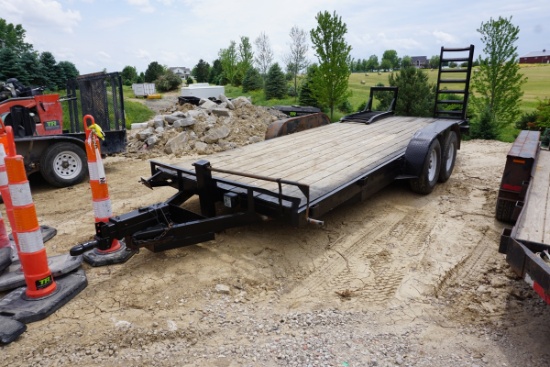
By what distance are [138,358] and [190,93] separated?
65.8ft

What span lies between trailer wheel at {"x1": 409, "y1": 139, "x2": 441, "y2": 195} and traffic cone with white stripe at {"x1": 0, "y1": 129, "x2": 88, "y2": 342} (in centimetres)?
495

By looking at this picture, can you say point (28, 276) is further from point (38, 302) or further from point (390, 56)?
point (390, 56)

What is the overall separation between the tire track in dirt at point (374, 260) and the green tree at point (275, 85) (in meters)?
24.9

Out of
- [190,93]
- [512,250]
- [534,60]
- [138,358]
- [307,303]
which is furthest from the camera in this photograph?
[534,60]

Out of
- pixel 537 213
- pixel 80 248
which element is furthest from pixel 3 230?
pixel 537 213

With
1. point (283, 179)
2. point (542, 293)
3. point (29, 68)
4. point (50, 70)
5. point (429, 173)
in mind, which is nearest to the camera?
point (542, 293)

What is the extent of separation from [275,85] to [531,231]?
27.2 meters

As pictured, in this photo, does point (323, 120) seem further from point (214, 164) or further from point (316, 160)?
point (214, 164)

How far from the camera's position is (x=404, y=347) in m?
3.12

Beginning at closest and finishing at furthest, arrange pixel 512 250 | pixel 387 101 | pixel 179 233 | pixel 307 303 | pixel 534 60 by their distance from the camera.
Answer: pixel 512 250, pixel 307 303, pixel 179 233, pixel 387 101, pixel 534 60

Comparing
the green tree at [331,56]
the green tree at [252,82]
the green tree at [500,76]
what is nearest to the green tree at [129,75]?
the green tree at [252,82]

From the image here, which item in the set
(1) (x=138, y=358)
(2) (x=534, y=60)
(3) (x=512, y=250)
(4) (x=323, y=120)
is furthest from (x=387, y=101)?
(2) (x=534, y=60)

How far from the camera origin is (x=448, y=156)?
7.42 metres

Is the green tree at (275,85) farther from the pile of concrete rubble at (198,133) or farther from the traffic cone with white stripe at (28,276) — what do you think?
the traffic cone with white stripe at (28,276)
